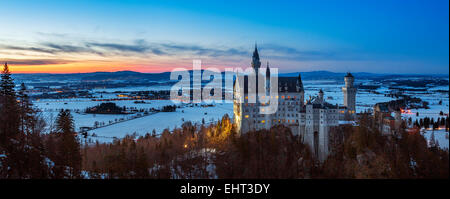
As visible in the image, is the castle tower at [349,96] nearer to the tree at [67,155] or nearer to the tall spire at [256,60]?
the tall spire at [256,60]

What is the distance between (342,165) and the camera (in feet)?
111

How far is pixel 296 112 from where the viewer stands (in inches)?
1737

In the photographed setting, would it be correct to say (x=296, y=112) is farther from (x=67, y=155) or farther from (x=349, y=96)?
(x=67, y=155)

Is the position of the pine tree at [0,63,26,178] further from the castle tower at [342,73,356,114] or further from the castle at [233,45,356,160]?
the castle tower at [342,73,356,114]

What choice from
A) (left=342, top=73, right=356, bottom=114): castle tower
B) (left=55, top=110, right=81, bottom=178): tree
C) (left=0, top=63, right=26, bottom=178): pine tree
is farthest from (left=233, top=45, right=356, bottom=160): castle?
(left=0, top=63, right=26, bottom=178): pine tree

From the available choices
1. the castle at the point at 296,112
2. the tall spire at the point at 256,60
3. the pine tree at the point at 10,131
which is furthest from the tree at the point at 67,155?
the tall spire at the point at 256,60

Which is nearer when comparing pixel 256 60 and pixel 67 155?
pixel 67 155

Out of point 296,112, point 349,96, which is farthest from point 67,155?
point 349,96

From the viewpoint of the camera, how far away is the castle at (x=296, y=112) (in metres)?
39.8

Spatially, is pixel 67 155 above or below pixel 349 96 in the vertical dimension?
below
